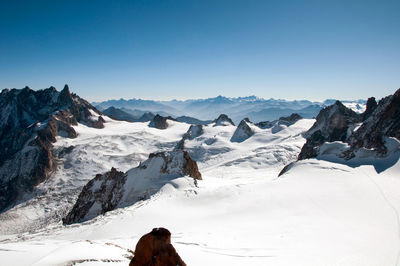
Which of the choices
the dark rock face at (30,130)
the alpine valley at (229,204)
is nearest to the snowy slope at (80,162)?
the alpine valley at (229,204)

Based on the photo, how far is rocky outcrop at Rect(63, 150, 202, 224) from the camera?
31.8m

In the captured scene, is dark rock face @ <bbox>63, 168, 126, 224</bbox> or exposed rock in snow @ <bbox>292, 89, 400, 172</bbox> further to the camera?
dark rock face @ <bbox>63, 168, 126, 224</bbox>

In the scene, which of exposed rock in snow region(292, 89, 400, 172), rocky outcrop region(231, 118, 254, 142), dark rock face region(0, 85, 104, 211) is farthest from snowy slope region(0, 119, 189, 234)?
exposed rock in snow region(292, 89, 400, 172)

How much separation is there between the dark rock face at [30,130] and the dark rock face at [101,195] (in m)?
52.4

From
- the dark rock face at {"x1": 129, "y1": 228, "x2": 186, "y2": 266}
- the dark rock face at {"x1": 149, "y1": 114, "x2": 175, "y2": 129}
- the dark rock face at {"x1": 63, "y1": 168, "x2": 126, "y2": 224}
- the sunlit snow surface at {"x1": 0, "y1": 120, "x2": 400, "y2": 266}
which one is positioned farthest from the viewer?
the dark rock face at {"x1": 149, "y1": 114, "x2": 175, "y2": 129}

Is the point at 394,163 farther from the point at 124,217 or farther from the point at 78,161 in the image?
the point at 78,161

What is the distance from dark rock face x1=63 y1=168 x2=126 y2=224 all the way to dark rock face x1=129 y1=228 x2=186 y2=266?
24.9 meters

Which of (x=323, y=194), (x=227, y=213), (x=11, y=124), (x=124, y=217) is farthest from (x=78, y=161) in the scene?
(x=323, y=194)

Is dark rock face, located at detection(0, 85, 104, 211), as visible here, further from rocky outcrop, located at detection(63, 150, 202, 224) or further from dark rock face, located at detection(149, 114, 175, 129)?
rocky outcrop, located at detection(63, 150, 202, 224)

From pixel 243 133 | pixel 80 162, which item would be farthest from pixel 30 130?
pixel 243 133

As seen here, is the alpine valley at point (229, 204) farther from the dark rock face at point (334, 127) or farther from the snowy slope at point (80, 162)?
the snowy slope at point (80, 162)

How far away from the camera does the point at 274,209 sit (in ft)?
65.9

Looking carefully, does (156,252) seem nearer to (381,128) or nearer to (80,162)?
(381,128)

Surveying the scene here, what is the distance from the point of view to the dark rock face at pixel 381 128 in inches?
1357
